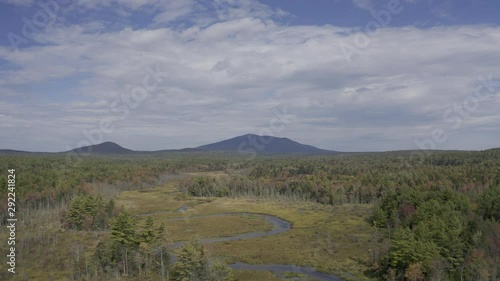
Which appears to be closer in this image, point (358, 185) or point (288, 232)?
point (288, 232)

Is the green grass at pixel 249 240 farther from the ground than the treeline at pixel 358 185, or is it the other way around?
the treeline at pixel 358 185

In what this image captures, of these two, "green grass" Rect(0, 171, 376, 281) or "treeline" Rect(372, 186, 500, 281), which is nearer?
"treeline" Rect(372, 186, 500, 281)

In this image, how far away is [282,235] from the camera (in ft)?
303

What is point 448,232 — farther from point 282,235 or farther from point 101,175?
point 101,175

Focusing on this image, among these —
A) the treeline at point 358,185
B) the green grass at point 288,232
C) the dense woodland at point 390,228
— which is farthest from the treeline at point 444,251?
the treeline at point 358,185

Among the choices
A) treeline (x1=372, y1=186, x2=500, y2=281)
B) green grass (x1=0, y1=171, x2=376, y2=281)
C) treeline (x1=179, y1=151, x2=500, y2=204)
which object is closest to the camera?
treeline (x1=372, y1=186, x2=500, y2=281)

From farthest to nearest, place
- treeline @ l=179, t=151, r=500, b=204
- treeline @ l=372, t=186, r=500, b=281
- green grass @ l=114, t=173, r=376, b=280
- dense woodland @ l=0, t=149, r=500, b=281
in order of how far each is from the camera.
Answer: treeline @ l=179, t=151, r=500, b=204
green grass @ l=114, t=173, r=376, b=280
dense woodland @ l=0, t=149, r=500, b=281
treeline @ l=372, t=186, r=500, b=281

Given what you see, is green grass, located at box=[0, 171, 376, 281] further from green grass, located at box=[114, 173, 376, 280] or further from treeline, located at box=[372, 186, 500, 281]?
treeline, located at box=[372, 186, 500, 281]

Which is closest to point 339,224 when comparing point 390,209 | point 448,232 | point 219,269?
point 390,209

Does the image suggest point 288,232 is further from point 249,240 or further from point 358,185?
point 358,185

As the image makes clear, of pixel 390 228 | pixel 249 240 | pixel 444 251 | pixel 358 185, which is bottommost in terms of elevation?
pixel 249 240

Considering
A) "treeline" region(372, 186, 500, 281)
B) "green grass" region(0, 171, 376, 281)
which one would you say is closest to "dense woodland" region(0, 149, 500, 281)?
"treeline" region(372, 186, 500, 281)

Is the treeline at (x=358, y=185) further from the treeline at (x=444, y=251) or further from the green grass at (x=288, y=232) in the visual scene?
the treeline at (x=444, y=251)

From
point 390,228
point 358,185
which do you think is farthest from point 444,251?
point 358,185
